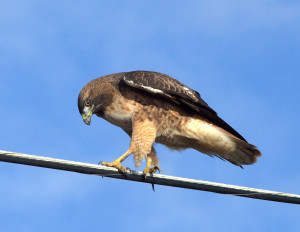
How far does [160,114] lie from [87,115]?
1.29 metres

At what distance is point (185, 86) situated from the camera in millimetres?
10461

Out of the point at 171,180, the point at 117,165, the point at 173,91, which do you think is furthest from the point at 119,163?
the point at 171,180

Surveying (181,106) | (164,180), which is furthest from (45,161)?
(181,106)

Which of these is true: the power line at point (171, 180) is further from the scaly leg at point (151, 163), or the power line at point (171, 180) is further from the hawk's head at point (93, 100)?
the hawk's head at point (93, 100)

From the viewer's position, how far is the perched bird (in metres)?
9.78

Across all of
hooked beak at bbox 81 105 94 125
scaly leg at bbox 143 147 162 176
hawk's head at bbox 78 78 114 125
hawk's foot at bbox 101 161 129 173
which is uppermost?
hawk's head at bbox 78 78 114 125

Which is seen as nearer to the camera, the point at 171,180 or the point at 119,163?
the point at 171,180

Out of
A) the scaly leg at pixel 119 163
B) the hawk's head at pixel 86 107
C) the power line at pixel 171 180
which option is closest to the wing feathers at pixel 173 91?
the hawk's head at pixel 86 107

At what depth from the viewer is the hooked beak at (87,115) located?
9909 mm

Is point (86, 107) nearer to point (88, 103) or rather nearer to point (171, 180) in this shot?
point (88, 103)

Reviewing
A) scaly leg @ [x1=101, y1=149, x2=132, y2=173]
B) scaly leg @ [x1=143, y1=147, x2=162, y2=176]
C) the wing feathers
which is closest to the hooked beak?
the wing feathers

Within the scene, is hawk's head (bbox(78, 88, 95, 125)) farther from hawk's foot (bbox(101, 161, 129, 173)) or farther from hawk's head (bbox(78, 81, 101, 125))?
hawk's foot (bbox(101, 161, 129, 173))

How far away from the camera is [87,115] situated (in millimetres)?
9961

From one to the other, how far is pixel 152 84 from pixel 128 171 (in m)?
2.14
